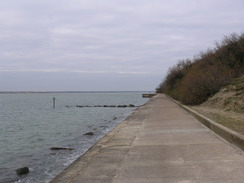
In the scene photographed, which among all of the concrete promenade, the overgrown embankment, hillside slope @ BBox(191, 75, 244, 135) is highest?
the overgrown embankment

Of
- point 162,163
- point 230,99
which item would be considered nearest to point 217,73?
point 230,99

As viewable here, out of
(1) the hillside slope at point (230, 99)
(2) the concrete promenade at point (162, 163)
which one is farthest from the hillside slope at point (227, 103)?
(2) the concrete promenade at point (162, 163)

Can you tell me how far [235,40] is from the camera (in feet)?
97.9

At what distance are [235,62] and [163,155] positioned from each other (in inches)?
924

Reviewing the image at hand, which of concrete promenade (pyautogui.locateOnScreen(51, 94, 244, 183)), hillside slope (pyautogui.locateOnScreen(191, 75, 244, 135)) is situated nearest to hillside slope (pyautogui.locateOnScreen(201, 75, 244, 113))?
hillside slope (pyautogui.locateOnScreen(191, 75, 244, 135))

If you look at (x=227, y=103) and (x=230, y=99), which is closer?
(x=227, y=103)

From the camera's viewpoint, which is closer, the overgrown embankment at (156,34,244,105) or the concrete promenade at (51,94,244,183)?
the concrete promenade at (51,94,244,183)

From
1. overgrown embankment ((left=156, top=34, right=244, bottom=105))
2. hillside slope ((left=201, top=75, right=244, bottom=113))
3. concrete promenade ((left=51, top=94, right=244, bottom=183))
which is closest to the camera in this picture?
concrete promenade ((left=51, top=94, right=244, bottom=183))

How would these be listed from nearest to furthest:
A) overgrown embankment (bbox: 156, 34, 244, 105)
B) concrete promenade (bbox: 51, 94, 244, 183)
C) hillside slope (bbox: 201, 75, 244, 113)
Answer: concrete promenade (bbox: 51, 94, 244, 183) → hillside slope (bbox: 201, 75, 244, 113) → overgrown embankment (bbox: 156, 34, 244, 105)

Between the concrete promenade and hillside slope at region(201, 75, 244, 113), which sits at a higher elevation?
hillside slope at region(201, 75, 244, 113)

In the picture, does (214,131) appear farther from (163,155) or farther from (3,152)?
(3,152)

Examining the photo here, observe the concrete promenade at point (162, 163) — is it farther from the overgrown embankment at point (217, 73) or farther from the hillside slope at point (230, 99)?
the overgrown embankment at point (217, 73)

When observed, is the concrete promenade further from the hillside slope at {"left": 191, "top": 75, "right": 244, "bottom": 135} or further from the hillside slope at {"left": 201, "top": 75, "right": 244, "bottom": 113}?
the hillside slope at {"left": 201, "top": 75, "right": 244, "bottom": 113}

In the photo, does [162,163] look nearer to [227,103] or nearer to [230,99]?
[227,103]
